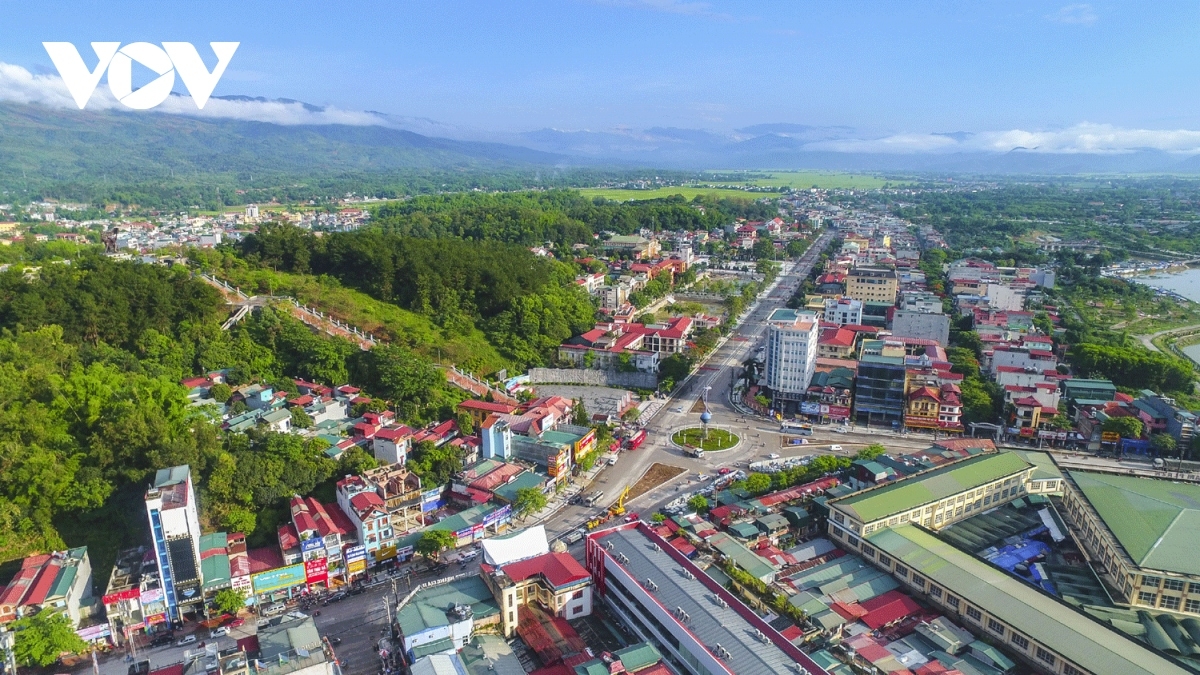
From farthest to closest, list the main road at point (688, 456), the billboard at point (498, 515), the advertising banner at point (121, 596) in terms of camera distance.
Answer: the main road at point (688, 456) < the billboard at point (498, 515) < the advertising banner at point (121, 596)

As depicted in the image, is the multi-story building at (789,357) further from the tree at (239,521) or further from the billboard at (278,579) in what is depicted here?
the tree at (239,521)

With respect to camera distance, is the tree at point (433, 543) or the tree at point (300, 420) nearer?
the tree at point (433, 543)

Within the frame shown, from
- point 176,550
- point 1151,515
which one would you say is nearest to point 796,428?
point 1151,515

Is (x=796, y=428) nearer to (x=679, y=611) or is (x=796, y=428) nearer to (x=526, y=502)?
(x=526, y=502)

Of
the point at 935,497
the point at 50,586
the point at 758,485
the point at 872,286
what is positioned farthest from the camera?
the point at 872,286

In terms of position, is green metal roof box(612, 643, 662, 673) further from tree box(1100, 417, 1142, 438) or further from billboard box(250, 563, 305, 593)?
tree box(1100, 417, 1142, 438)

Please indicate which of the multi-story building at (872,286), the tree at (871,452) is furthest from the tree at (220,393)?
the multi-story building at (872,286)

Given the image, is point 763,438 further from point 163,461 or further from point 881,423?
point 163,461
